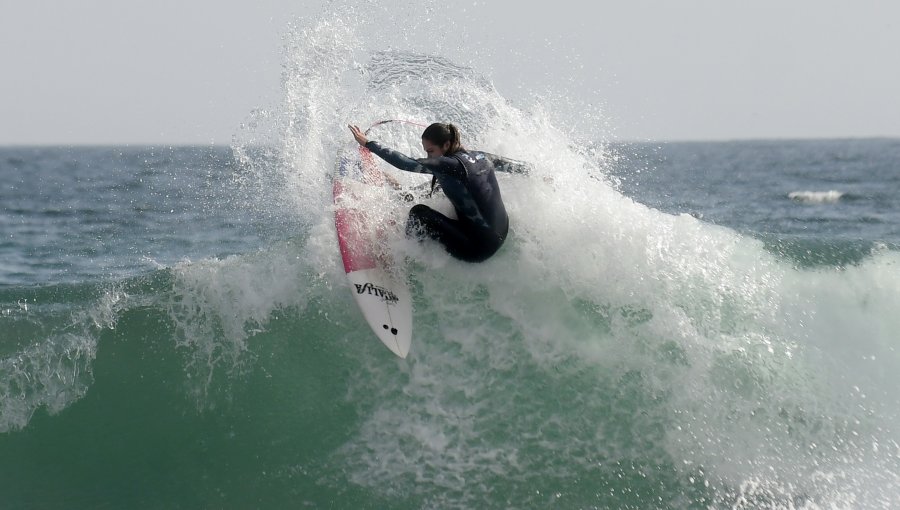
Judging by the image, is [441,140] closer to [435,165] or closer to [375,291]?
[435,165]

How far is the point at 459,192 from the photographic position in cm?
577

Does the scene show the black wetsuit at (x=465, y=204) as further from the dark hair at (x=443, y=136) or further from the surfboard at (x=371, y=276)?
the surfboard at (x=371, y=276)

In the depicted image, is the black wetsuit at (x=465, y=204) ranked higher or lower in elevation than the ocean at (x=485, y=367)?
higher

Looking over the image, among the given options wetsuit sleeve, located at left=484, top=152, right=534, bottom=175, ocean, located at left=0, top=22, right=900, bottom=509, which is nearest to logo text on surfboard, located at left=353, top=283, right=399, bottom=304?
ocean, located at left=0, top=22, right=900, bottom=509

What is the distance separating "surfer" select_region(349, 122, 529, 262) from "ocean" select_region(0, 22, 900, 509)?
26cm

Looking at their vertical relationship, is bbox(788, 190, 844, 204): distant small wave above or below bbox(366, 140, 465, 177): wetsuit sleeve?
below

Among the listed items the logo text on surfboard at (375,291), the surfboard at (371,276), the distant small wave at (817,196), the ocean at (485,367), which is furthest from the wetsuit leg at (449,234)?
the distant small wave at (817,196)

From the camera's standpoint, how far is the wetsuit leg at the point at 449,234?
6023mm

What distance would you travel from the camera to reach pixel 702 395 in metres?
6.07

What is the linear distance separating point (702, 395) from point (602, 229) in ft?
4.61

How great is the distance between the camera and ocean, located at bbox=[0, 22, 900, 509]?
5.89 meters

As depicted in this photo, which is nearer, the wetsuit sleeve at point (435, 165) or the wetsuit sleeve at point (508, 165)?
the wetsuit sleeve at point (435, 165)

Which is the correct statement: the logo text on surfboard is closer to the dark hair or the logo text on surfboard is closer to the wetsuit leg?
the wetsuit leg

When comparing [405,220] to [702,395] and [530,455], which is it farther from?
[702,395]
